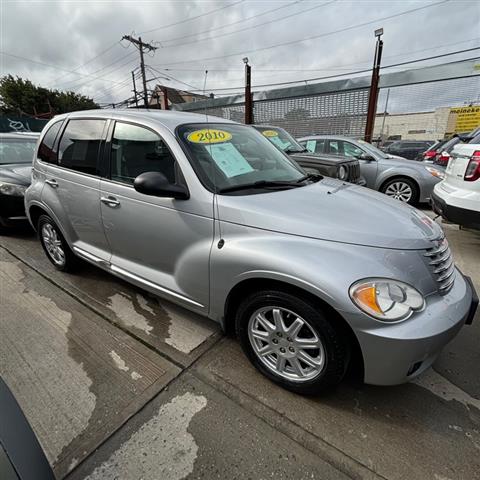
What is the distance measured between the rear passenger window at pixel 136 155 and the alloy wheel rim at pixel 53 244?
1419 millimetres

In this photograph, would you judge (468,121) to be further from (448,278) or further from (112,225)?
(112,225)

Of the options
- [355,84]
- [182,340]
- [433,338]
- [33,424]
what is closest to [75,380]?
[33,424]

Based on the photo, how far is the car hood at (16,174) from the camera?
4.56 m

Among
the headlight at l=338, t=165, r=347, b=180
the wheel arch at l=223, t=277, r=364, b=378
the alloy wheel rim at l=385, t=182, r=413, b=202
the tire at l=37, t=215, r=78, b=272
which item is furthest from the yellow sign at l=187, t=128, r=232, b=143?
the alloy wheel rim at l=385, t=182, r=413, b=202

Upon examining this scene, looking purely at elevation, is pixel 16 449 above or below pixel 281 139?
below

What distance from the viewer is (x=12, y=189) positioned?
176 inches

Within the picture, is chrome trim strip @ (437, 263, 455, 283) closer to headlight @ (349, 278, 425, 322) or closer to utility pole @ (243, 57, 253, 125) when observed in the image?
headlight @ (349, 278, 425, 322)

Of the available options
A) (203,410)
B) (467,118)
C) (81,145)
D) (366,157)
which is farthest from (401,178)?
(467,118)

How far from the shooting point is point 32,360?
88.1 inches

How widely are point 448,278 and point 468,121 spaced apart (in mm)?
14613

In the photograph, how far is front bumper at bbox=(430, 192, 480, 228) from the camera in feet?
11.4

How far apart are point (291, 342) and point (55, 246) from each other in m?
3.02

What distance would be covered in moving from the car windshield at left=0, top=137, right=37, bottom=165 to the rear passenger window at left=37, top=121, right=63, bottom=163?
2.66 metres

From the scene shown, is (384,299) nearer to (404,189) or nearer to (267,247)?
(267,247)
